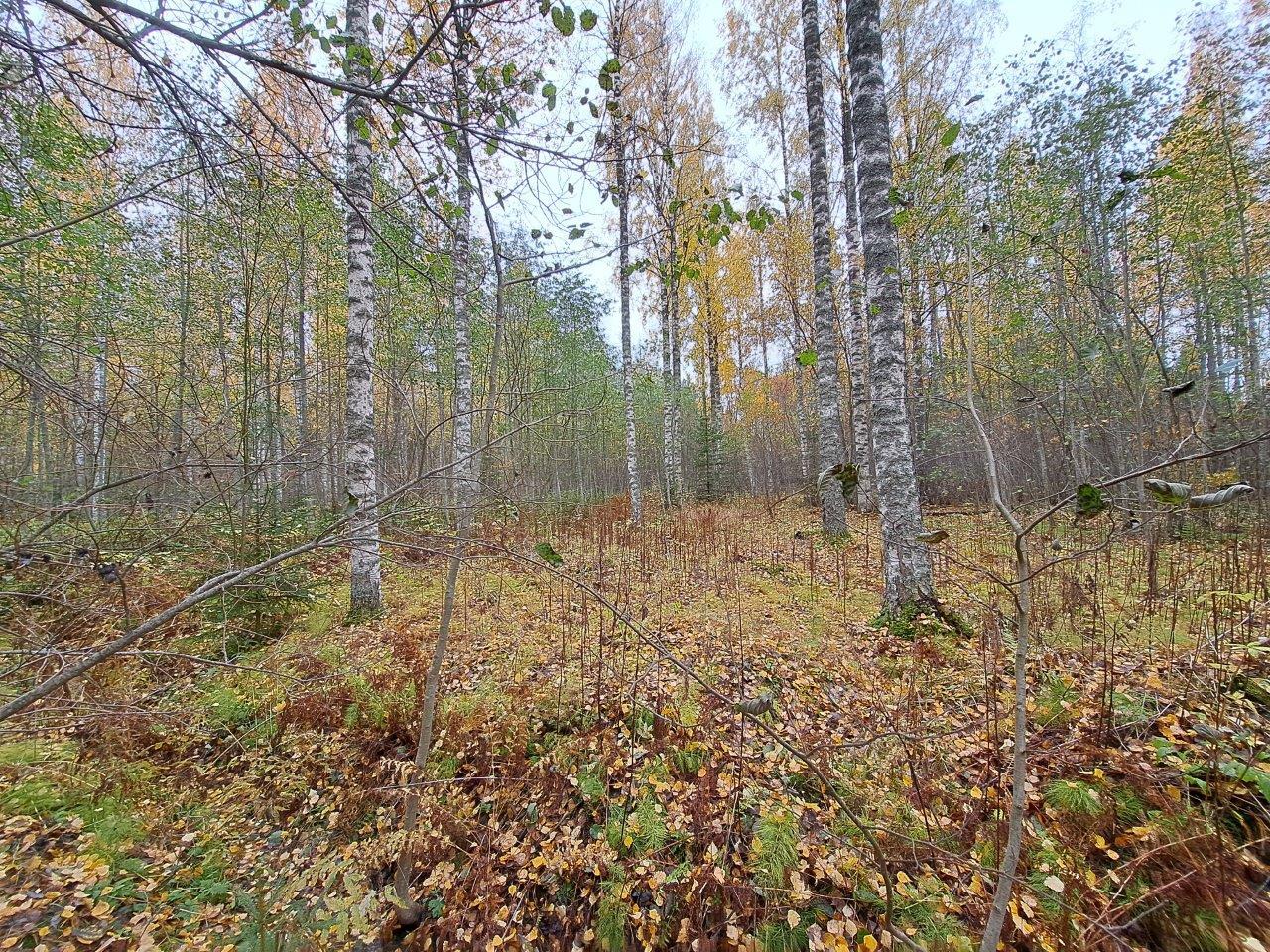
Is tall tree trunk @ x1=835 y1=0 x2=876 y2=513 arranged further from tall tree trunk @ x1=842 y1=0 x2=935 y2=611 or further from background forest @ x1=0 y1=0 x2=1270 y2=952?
tall tree trunk @ x1=842 y1=0 x2=935 y2=611

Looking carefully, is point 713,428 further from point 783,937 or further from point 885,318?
point 783,937

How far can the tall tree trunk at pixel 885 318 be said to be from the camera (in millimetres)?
3916

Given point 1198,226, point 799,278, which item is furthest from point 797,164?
point 1198,226

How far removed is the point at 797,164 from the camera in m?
12.1

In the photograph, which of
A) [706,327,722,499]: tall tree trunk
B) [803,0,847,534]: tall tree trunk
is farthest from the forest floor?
[706,327,722,499]: tall tree trunk

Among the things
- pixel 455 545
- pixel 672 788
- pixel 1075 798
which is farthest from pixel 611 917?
pixel 1075 798

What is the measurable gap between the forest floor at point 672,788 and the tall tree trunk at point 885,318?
0.53 metres

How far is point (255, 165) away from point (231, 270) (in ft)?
27.9

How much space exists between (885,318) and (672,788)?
4048 mm

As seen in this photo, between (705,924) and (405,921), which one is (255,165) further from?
(705,924)

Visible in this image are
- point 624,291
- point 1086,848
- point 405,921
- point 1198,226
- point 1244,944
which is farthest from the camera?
point 624,291

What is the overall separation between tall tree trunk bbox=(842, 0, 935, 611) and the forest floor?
53 centimetres

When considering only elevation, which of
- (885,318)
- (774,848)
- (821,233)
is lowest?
(774,848)

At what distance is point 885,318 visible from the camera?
13.0ft
